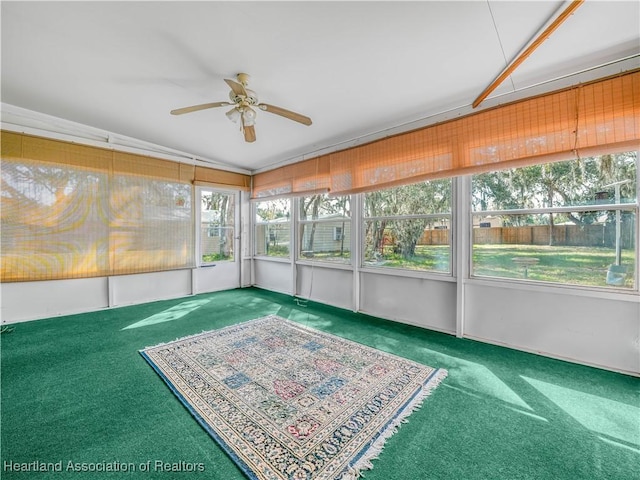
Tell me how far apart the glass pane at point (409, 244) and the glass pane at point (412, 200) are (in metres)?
0.12

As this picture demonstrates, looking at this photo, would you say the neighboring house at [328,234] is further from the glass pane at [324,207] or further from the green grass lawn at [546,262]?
the green grass lawn at [546,262]

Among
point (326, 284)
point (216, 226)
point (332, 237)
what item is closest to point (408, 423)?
point (326, 284)

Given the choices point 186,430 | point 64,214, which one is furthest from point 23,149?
point 186,430

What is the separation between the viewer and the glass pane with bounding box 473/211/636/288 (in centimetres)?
243

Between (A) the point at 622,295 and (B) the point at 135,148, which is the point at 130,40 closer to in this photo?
(B) the point at 135,148

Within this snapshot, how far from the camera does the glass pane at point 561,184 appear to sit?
2422 mm

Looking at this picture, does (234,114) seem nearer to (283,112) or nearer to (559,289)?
(283,112)

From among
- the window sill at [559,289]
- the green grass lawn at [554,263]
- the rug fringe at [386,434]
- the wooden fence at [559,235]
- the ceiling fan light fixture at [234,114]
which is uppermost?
the ceiling fan light fixture at [234,114]

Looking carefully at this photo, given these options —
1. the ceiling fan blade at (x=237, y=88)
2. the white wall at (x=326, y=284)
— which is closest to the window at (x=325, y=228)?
the white wall at (x=326, y=284)

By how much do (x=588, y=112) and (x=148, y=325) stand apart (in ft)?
16.6

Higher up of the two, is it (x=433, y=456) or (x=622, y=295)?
(x=622, y=295)

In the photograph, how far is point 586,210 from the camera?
255 cm

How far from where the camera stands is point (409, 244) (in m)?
3.72

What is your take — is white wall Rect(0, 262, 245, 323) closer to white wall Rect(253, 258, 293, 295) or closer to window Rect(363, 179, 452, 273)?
white wall Rect(253, 258, 293, 295)
